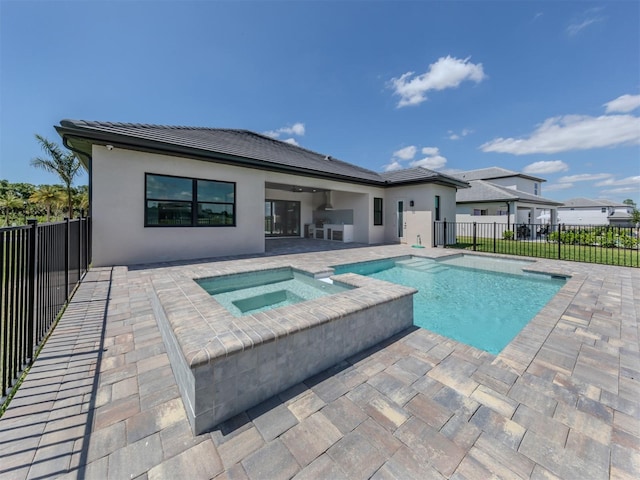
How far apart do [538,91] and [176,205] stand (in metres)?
15.8

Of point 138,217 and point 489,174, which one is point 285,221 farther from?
point 489,174

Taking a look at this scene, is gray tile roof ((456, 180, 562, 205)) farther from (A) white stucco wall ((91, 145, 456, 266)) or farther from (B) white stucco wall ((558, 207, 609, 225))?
(B) white stucco wall ((558, 207, 609, 225))

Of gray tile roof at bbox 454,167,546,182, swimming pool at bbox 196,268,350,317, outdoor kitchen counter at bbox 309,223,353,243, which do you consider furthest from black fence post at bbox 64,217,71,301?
gray tile roof at bbox 454,167,546,182

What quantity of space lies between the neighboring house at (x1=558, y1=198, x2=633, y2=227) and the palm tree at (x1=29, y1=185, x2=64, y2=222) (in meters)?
65.3

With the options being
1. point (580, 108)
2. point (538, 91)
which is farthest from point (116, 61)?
point (580, 108)

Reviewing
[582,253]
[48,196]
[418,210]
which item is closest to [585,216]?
[582,253]

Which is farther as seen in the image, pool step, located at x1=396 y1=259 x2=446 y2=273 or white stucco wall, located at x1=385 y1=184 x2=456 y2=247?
white stucco wall, located at x1=385 y1=184 x2=456 y2=247

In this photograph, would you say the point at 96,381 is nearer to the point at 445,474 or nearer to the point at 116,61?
the point at 445,474

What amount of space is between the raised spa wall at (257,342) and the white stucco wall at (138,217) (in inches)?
201

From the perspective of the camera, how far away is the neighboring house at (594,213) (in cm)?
4175

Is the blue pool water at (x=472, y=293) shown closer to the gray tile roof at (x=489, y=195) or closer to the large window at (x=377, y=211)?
the large window at (x=377, y=211)

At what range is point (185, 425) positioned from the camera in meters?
1.80

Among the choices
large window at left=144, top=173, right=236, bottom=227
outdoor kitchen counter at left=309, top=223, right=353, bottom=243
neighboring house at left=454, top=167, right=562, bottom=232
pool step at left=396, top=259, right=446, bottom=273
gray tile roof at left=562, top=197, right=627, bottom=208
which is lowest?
pool step at left=396, top=259, right=446, bottom=273

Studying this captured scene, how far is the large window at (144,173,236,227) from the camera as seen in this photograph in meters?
7.56
